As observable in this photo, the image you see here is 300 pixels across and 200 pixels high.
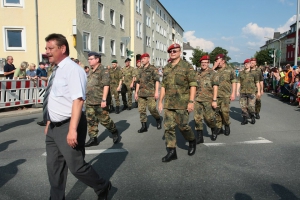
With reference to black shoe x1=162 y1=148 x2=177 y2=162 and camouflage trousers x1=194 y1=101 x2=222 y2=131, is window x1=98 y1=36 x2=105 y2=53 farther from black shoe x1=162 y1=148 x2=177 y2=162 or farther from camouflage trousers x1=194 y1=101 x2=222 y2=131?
black shoe x1=162 y1=148 x2=177 y2=162

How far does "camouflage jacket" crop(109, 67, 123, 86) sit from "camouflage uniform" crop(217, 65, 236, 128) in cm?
610

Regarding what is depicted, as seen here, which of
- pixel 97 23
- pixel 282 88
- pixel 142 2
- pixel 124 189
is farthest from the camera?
pixel 142 2

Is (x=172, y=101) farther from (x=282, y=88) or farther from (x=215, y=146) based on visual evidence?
(x=282, y=88)

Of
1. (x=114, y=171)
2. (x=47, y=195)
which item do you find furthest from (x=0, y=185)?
(x=114, y=171)

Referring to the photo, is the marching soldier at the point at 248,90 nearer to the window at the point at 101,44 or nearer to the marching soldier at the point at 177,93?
the marching soldier at the point at 177,93

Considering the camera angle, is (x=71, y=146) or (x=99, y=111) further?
(x=99, y=111)

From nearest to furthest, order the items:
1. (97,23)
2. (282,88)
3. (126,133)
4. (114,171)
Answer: (114,171) < (126,133) < (282,88) < (97,23)

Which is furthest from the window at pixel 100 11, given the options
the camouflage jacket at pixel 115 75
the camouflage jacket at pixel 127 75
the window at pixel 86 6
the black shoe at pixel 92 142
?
the black shoe at pixel 92 142

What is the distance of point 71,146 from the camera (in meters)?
2.76

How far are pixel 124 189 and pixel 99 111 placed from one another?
2444 mm

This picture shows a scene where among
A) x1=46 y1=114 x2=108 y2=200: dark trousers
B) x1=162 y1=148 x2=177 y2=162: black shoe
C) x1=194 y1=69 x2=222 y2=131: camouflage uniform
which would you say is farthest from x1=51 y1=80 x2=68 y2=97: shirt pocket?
x1=194 y1=69 x2=222 y2=131: camouflage uniform

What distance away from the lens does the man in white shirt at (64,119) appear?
2682mm

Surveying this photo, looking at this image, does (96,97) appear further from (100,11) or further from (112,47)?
(112,47)

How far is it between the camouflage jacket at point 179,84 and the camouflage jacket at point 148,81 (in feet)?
8.71
